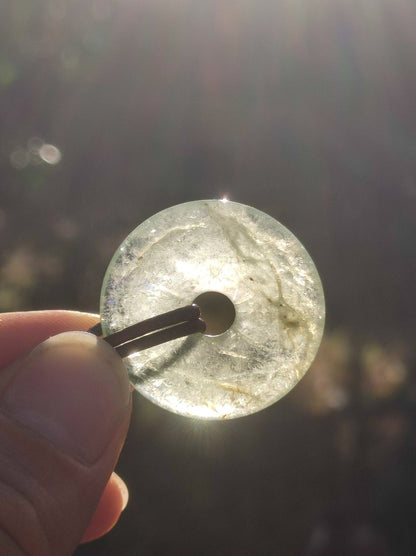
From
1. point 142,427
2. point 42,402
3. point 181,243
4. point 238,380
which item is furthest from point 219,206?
point 142,427

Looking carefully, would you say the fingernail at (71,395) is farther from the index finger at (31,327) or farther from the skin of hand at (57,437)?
the index finger at (31,327)

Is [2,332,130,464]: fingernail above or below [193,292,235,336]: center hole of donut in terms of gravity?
below

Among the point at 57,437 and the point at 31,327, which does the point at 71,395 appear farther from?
the point at 31,327

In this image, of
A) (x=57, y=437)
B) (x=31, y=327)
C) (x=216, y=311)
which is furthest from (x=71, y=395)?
(x=31, y=327)

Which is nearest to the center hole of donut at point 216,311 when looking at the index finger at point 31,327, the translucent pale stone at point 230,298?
the translucent pale stone at point 230,298

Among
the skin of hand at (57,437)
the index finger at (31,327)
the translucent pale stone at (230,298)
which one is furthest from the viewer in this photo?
the index finger at (31,327)

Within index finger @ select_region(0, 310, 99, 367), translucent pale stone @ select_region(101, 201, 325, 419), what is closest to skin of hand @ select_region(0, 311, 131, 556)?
translucent pale stone @ select_region(101, 201, 325, 419)

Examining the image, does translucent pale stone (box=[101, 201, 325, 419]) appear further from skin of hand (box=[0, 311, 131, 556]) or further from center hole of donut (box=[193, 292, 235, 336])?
skin of hand (box=[0, 311, 131, 556])
